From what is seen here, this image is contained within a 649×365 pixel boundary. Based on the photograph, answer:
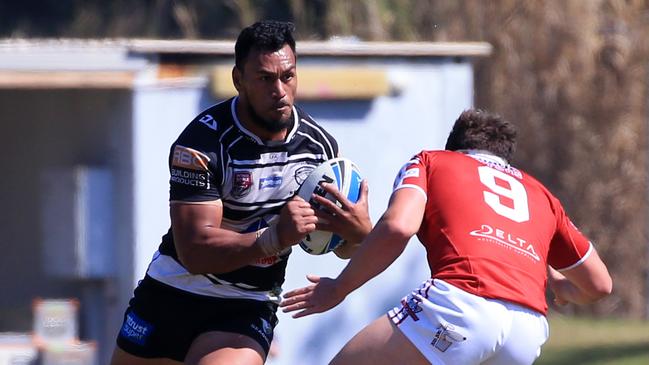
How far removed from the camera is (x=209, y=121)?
4.97m

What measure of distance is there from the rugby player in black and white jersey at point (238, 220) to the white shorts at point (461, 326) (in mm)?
412

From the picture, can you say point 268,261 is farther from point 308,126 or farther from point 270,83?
point 270,83

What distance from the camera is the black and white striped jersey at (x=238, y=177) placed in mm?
4871

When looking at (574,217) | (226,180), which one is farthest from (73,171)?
(574,217)

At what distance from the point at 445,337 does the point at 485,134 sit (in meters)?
0.85

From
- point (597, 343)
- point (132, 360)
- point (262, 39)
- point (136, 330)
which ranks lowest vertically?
point (597, 343)

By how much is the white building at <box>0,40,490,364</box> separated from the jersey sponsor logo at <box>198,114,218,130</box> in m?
3.32

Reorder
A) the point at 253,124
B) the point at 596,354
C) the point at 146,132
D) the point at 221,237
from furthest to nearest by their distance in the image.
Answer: the point at 596,354
the point at 146,132
the point at 253,124
the point at 221,237

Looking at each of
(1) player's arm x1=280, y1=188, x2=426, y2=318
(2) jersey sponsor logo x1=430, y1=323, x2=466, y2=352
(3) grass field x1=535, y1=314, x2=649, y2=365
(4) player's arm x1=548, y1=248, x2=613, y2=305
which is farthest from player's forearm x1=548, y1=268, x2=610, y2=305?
(3) grass field x1=535, y1=314, x2=649, y2=365

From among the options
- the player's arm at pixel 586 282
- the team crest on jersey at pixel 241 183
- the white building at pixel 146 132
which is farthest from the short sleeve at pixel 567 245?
the white building at pixel 146 132

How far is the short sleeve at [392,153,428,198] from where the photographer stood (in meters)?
4.78

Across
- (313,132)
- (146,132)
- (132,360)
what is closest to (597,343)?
(146,132)

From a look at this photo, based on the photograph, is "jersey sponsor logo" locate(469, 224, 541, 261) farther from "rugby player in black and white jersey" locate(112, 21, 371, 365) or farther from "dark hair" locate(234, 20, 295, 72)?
"dark hair" locate(234, 20, 295, 72)

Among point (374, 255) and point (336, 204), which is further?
point (336, 204)
